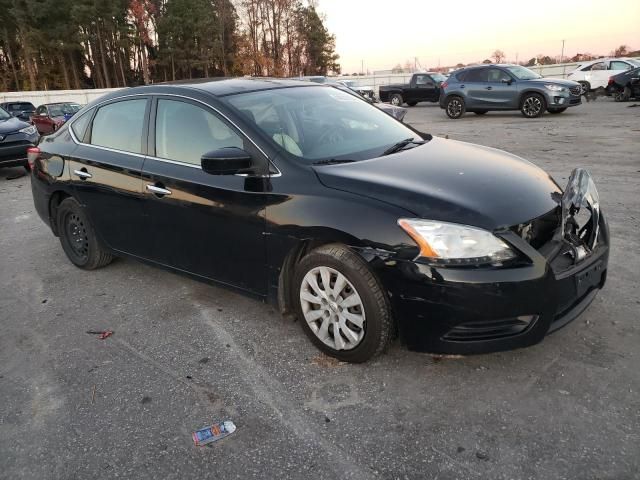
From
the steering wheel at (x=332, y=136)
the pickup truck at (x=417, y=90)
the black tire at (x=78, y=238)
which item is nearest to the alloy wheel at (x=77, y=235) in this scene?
the black tire at (x=78, y=238)

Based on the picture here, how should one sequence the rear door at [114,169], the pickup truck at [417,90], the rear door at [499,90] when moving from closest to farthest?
1. the rear door at [114,169]
2. the rear door at [499,90]
3. the pickup truck at [417,90]

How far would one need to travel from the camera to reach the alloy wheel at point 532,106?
15977 millimetres

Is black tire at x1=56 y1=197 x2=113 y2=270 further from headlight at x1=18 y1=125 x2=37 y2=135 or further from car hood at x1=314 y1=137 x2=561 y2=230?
headlight at x1=18 y1=125 x2=37 y2=135

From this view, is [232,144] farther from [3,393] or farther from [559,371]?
[559,371]

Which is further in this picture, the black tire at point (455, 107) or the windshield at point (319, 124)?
the black tire at point (455, 107)

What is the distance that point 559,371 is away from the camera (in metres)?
2.89

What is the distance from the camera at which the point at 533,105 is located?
52.7 feet

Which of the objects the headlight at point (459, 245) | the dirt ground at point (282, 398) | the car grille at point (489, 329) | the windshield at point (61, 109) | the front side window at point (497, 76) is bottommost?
the dirt ground at point (282, 398)

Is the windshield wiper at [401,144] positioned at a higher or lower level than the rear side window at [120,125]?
lower

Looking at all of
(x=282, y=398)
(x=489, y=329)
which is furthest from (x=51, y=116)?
(x=489, y=329)

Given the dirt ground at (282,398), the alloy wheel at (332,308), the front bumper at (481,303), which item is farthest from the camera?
the alloy wheel at (332,308)

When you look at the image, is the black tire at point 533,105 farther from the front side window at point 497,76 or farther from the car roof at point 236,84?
the car roof at point 236,84

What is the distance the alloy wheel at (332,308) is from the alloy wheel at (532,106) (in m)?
15.1

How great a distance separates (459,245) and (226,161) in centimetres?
143
